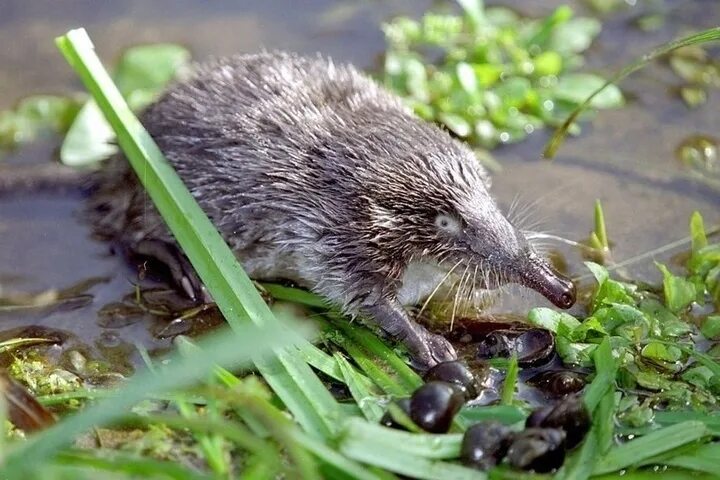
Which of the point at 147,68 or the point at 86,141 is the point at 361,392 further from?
the point at 147,68

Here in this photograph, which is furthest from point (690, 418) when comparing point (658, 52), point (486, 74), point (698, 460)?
point (486, 74)

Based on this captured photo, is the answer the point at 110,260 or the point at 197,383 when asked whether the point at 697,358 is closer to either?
the point at 197,383

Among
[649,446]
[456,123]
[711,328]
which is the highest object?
[456,123]

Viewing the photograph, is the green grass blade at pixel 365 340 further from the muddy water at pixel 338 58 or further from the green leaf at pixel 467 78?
the green leaf at pixel 467 78

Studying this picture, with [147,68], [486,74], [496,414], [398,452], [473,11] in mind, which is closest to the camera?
[398,452]

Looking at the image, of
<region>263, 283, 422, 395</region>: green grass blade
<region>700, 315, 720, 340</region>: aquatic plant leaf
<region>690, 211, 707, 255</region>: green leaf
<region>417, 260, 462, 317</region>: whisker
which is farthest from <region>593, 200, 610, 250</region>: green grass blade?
<region>263, 283, 422, 395</region>: green grass blade

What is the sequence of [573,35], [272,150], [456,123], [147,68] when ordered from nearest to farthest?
[272,150]
[456,123]
[147,68]
[573,35]

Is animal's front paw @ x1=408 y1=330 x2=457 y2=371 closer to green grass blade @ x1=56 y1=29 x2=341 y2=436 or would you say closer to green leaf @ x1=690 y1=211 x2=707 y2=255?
green grass blade @ x1=56 y1=29 x2=341 y2=436

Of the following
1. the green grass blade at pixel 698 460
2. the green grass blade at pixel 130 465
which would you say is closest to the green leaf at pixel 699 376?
the green grass blade at pixel 698 460
